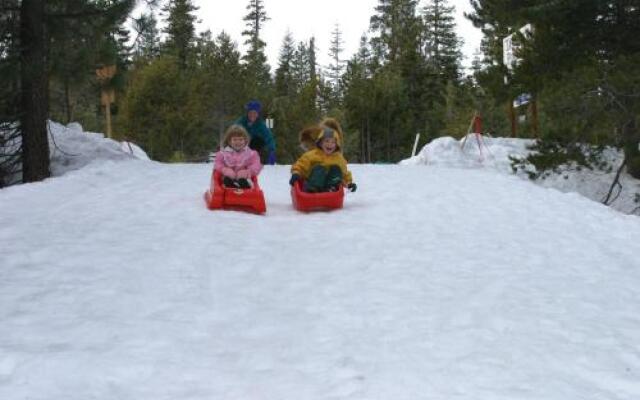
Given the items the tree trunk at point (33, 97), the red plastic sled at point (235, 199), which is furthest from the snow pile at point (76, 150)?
the red plastic sled at point (235, 199)

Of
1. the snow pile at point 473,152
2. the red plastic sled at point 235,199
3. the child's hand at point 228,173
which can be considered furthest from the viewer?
the snow pile at point 473,152

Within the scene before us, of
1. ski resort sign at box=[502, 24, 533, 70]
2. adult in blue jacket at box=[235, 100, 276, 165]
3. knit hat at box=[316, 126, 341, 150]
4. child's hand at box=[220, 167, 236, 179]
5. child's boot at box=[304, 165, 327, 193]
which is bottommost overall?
child's boot at box=[304, 165, 327, 193]

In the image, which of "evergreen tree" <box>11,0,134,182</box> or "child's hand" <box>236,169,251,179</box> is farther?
"evergreen tree" <box>11,0,134,182</box>

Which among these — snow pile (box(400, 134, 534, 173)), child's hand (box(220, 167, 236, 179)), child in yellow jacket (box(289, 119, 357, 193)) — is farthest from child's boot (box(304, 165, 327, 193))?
snow pile (box(400, 134, 534, 173))

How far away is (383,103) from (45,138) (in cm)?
2268

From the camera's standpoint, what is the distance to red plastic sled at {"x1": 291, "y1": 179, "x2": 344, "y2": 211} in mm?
7629

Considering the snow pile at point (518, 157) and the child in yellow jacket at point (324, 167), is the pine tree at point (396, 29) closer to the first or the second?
the snow pile at point (518, 157)

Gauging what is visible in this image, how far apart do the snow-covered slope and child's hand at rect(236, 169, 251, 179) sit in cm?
57

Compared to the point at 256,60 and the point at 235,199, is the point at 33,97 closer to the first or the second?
the point at 235,199

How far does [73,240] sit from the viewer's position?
5.68 m

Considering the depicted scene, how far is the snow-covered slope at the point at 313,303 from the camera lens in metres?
3.20

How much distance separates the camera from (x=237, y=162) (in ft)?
25.3

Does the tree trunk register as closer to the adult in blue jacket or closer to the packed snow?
the packed snow

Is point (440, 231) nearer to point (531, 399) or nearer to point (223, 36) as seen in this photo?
point (531, 399)
